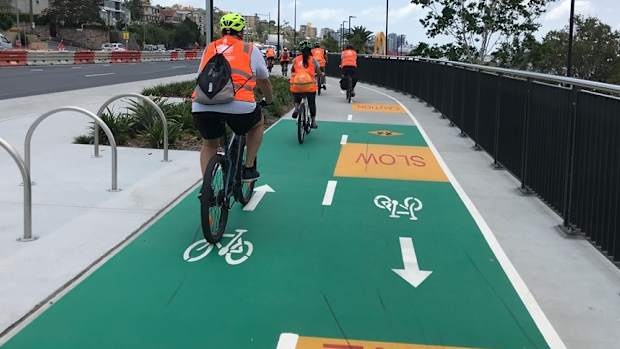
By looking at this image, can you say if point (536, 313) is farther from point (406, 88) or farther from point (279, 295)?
point (406, 88)

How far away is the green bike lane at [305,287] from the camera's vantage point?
411cm

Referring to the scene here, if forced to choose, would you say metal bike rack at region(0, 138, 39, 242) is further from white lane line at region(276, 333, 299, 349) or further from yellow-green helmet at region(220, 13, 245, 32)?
white lane line at region(276, 333, 299, 349)

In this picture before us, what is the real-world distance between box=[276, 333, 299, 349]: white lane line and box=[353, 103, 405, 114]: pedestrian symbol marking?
14442 millimetres

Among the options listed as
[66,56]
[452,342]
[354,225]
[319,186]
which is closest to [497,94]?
[319,186]

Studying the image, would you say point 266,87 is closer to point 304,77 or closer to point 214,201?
point 214,201

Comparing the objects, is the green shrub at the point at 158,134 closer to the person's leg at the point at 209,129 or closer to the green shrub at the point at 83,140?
the green shrub at the point at 83,140

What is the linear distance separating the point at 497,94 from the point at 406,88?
48.8 ft

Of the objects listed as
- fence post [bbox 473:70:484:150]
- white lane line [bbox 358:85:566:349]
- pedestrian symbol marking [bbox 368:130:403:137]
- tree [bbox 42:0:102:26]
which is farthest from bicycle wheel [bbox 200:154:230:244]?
tree [bbox 42:0:102:26]

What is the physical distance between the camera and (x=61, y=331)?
4.08 meters

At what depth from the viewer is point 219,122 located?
608 cm

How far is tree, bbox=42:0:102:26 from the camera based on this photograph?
110 m

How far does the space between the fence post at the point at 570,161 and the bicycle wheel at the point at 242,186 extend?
3.17 metres

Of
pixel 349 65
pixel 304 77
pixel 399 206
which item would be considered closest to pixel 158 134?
pixel 304 77

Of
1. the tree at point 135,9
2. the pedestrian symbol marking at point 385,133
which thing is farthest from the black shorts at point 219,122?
the tree at point 135,9
